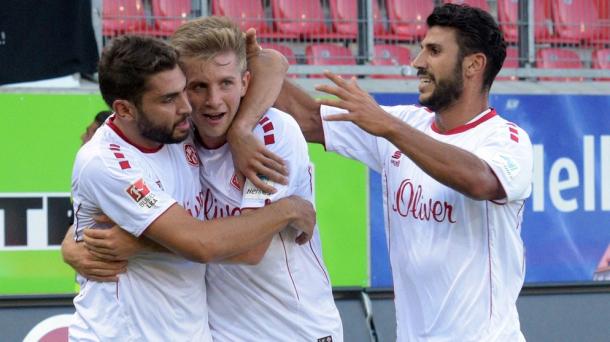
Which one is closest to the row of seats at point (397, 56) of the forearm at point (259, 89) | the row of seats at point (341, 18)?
the row of seats at point (341, 18)

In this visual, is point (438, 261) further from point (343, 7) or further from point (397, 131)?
point (343, 7)

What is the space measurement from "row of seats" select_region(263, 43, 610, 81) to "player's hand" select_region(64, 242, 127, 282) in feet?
18.1

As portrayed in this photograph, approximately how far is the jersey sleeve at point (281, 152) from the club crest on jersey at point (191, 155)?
22 centimetres

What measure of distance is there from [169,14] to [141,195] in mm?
5741

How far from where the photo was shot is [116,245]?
13.5ft

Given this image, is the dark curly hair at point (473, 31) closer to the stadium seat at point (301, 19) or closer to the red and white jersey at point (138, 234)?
the red and white jersey at point (138, 234)

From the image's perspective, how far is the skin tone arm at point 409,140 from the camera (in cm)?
407

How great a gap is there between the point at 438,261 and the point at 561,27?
6687mm

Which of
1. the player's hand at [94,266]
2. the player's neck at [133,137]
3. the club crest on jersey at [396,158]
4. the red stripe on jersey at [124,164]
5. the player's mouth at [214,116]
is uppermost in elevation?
the player's mouth at [214,116]

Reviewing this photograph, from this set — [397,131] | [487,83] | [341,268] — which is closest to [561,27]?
[341,268]

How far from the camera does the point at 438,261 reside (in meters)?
4.44

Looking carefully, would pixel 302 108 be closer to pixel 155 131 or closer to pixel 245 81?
pixel 245 81

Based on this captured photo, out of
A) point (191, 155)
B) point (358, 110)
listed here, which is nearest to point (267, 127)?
point (191, 155)

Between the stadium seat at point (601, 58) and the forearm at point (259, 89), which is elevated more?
the forearm at point (259, 89)
